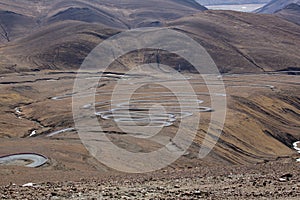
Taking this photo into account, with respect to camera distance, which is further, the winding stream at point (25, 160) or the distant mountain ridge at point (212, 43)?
the distant mountain ridge at point (212, 43)

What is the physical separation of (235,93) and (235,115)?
18082 millimetres

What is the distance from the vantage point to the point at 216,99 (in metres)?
70.6

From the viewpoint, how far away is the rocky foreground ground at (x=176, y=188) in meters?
15.9

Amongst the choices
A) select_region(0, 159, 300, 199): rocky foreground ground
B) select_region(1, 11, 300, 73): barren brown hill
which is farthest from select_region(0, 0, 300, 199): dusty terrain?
select_region(1, 11, 300, 73): barren brown hill

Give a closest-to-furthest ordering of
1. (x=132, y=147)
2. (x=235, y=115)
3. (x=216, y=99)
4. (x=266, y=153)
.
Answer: (x=132, y=147) → (x=266, y=153) → (x=235, y=115) → (x=216, y=99)

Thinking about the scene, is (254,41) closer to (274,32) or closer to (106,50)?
(274,32)

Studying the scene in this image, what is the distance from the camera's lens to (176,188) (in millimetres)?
17703

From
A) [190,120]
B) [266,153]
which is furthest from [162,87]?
[266,153]

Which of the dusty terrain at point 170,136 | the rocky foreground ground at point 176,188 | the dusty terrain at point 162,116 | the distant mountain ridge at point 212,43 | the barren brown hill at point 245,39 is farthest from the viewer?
the barren brown hill at point 245,39

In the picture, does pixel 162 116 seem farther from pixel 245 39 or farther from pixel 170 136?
pixel 245 39

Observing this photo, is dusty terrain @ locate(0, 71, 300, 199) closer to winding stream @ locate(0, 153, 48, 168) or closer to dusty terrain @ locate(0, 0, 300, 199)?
dusty terrain @ locate(0, 0, 300, 199)

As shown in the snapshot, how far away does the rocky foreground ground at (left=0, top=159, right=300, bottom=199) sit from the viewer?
1589cm

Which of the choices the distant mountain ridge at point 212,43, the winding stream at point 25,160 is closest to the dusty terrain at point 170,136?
the winding stream at point 25,160

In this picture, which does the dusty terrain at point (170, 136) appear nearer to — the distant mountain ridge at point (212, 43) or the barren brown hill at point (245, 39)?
the distant mountain ridge at point (212, 43)
